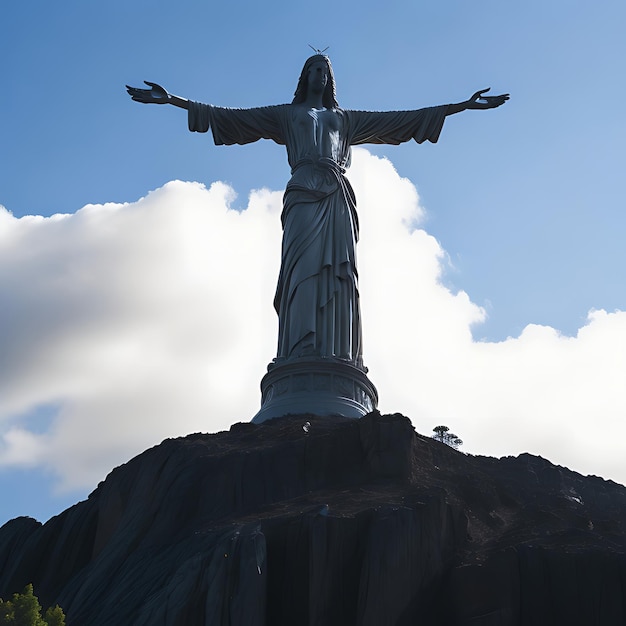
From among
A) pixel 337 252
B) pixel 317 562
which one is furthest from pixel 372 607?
pixel 337 252

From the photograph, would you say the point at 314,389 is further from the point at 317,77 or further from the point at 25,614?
the point at 25,614

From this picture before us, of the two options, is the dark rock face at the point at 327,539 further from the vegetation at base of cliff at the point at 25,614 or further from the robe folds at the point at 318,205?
the robe folds at the point at 318,205

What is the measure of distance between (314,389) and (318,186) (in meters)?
4.57

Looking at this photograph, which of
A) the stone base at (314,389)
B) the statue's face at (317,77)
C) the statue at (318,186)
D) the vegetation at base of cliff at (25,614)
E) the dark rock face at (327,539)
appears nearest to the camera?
the vegetation at base of cliff at (25,614)

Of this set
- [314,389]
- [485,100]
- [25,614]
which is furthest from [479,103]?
[25,614]

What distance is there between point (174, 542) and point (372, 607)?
3.21 metres

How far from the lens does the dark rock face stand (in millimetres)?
12898

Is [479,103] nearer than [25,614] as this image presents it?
No

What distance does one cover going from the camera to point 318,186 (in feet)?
70.7

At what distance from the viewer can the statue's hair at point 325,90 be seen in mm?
23484

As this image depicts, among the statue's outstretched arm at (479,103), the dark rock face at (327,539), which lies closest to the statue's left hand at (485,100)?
the statue's outstretched arm at (479,103)

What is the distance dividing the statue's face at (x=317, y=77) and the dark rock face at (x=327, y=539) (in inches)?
336

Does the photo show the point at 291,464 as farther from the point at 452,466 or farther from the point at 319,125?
the point at 319,125

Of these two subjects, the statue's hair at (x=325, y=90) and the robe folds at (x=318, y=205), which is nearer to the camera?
the robe folds at (x=318, y=205)
